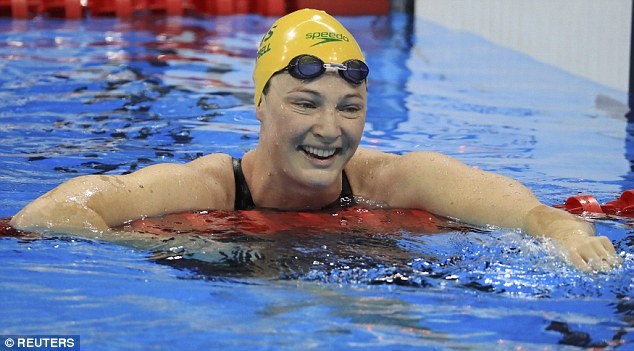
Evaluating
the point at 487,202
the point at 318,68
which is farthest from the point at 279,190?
the point at 487,202

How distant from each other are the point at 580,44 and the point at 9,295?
23.2 ft

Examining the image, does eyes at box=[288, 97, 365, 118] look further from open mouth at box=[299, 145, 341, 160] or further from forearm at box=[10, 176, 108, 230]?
forearm at box=[10, 176, 108, 230]

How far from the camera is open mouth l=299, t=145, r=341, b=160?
3920mm

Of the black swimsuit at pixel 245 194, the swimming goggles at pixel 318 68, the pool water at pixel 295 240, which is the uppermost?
the swimming goggles at pixel 318 68

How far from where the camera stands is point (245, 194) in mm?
4324

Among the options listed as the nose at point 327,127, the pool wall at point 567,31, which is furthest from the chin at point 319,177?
the pool wall at point 567,31

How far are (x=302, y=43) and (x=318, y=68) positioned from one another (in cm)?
19

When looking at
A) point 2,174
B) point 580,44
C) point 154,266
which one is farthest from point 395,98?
point 154,266

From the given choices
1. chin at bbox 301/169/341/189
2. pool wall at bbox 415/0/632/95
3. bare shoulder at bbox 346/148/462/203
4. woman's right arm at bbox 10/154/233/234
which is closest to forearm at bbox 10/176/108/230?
woman's right arm at bbox 10/154/233/234

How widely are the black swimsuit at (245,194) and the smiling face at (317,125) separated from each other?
370 millimetres

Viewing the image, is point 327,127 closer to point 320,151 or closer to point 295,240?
point 320,151

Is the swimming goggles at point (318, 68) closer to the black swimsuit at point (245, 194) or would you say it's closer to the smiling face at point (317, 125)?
the smiling face at point (317, 125)

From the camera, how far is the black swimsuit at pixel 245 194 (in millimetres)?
4316

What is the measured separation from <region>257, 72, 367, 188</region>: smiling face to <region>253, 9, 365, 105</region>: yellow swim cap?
0.11m
